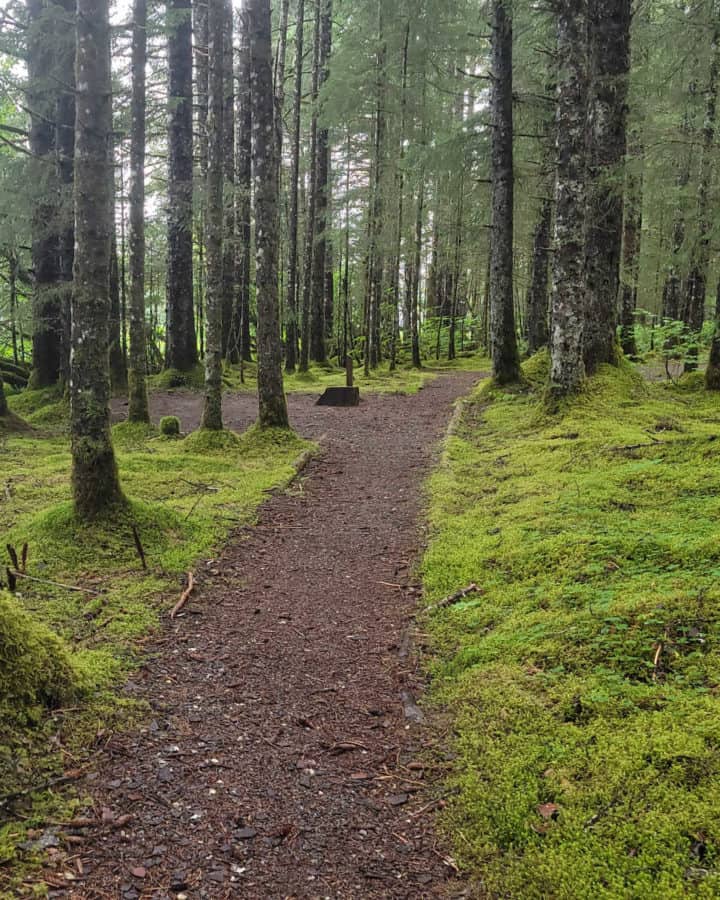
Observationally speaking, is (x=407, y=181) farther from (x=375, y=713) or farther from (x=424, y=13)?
(x=375, y=713)

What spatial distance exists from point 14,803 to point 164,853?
0.73 m

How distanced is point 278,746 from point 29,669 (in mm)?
1421

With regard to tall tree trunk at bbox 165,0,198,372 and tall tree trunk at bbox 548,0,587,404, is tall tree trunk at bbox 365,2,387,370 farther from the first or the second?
tall tree trunk at bbox 548,0,587,404

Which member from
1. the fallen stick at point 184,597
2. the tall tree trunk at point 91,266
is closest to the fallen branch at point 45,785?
the fallen stick at point 184,597

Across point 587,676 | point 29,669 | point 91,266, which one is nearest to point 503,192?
point 91,266

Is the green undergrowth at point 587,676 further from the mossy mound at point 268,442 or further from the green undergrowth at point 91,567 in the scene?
the mossy mound at point 268,442

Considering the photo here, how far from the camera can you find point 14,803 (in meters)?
2.83

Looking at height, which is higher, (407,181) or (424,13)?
(424,13)

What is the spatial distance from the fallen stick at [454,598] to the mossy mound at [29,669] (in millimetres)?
2626

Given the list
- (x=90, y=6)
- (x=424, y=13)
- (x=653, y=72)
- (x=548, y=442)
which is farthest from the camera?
(x=424, y=13)

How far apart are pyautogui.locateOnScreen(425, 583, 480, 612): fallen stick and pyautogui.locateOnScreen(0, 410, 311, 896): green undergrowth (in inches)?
86.1

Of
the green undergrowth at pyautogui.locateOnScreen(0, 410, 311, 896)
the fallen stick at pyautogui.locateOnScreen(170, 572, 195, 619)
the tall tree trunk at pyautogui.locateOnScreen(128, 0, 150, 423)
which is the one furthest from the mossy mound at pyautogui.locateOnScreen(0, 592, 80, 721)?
the tall tree trunk at pyautogui.locateOnScreen(128, 0, 150, 423)

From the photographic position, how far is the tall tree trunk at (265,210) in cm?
1020

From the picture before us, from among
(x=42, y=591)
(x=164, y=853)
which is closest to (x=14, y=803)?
(x=164, y=853)
